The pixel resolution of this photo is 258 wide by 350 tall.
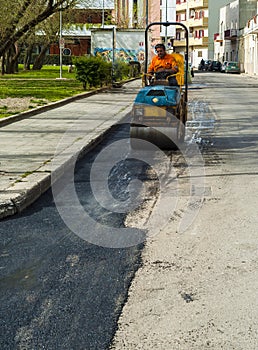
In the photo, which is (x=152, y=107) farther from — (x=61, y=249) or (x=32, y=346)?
(x=32, y=346)

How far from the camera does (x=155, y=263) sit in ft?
19.7

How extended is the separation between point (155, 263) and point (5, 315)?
1.57m

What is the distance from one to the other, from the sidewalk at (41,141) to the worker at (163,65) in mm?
1794

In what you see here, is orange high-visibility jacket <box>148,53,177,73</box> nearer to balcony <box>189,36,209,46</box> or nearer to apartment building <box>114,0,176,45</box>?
apartment building <box>114,0,176,45</box>

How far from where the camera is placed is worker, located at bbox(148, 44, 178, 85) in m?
12.8

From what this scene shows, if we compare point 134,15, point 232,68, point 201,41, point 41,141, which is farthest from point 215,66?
point 41,141

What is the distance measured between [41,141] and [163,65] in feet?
8.66

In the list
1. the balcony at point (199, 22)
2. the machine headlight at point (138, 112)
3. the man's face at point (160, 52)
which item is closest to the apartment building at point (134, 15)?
the balcony at point (199, 22)

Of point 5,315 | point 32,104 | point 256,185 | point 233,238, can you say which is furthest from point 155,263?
point 32,104

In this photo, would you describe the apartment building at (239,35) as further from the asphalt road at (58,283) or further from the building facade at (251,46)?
the asphalt road at (58,283)

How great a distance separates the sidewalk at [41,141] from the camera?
8.63 metres

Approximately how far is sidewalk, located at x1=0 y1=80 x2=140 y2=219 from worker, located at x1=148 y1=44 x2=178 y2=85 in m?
1.79

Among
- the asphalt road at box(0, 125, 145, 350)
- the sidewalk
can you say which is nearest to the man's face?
the sidewalk

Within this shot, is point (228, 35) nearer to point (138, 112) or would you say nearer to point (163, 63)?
point (163, 63)
